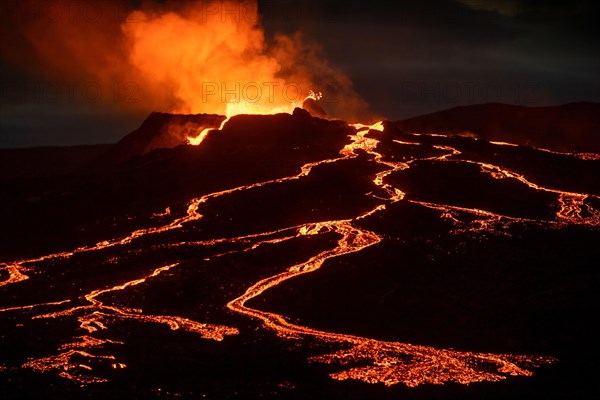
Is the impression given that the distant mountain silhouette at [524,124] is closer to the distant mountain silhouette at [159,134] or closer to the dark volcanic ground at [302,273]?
the dark volcanic ground at [302,273]

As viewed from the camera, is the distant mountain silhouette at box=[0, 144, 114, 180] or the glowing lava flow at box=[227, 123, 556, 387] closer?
the glowing lava flow at box=[227, 123, 556, 387]

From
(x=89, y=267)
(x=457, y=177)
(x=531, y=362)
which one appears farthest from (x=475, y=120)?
(x=531, y=362)

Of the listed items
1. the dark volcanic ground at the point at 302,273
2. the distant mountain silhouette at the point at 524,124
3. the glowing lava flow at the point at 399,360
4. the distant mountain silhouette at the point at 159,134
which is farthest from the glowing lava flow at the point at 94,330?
the distant mountain silhouette at the point at 524,124

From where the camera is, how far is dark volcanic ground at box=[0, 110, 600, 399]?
98.1 feet

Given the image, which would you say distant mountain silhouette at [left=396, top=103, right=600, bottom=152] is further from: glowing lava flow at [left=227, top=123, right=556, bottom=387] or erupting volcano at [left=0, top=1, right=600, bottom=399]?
glowing lava flow at [left=227, top=123, right=556, bottom=387]

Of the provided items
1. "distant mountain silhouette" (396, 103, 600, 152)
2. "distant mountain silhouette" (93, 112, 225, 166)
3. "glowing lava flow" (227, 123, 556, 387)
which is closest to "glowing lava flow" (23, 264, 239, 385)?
"glowing lava flow" (227, 123, 556, 387)

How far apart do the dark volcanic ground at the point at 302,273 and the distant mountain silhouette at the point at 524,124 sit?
94.7ft

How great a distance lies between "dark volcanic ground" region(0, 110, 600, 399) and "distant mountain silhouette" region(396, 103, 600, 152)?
94.7 ft

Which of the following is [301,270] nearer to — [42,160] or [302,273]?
[302,273]

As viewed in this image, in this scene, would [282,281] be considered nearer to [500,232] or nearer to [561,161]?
[500,232]

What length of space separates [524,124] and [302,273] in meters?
69.3

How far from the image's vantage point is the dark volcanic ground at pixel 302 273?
2991 cm

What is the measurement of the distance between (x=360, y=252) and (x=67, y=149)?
102m

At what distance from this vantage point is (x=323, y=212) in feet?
175
